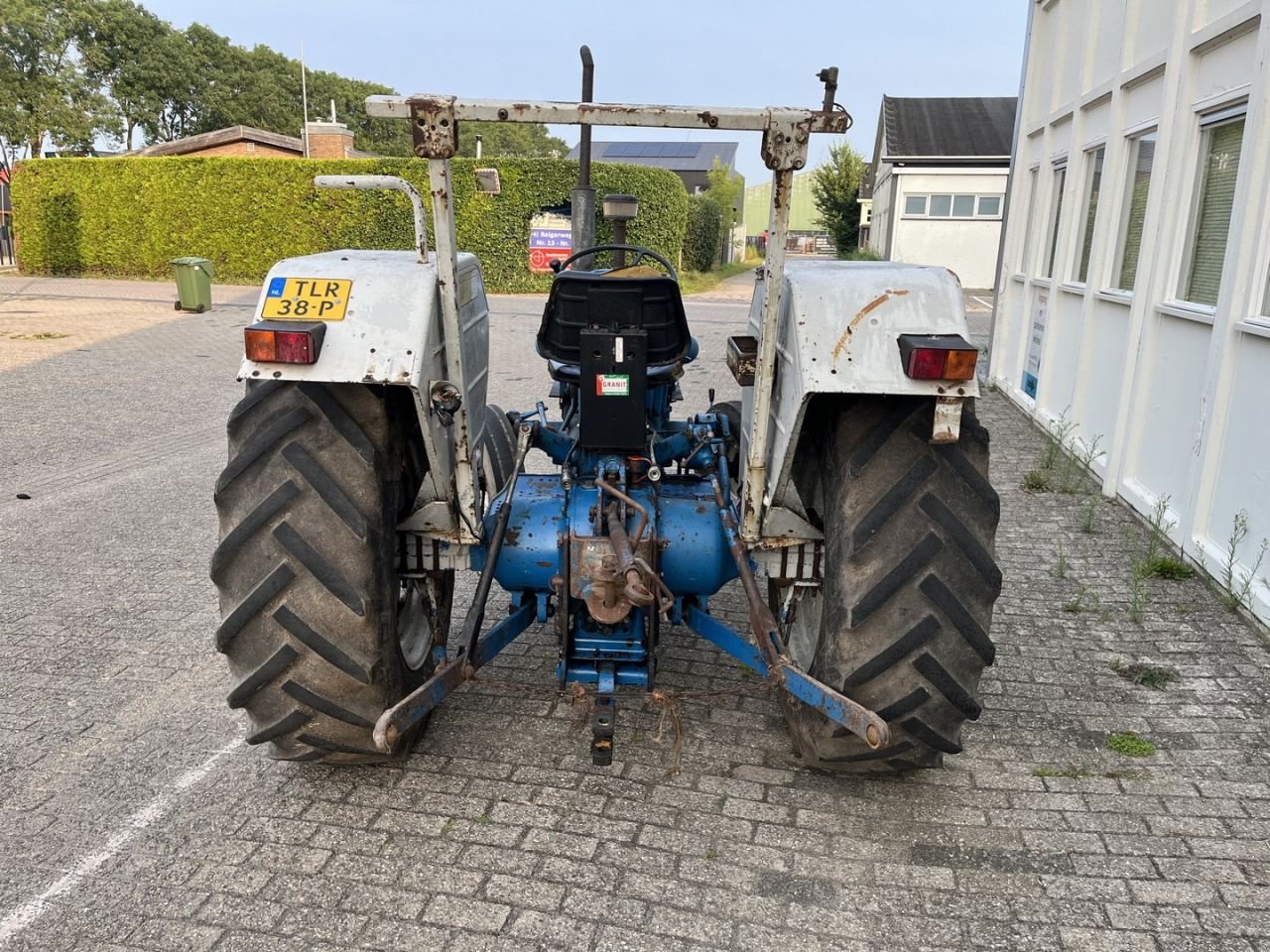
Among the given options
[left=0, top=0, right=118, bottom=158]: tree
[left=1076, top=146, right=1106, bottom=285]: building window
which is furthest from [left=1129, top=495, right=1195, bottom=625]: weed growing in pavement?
[left=0, top=0, right=118, bottom=158]: tree

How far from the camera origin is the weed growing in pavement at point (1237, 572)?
4578 mm

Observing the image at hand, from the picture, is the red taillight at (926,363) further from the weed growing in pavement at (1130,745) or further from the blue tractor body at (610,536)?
the weed growing in pavement at (1130,745)

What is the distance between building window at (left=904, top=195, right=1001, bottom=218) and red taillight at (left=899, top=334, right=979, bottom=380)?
29.5 meters

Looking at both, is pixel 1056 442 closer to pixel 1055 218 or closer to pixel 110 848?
pixel 1055 218

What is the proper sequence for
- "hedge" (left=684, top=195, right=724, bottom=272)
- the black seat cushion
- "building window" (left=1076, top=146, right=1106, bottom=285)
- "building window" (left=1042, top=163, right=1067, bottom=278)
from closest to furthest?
the black seat cushion < "building window" (left=1076, top=146, right=1106, bottom=285) < "building window" (left=1042, top=163, right=1067, bottom=278) < "hedge" (left=684, top=195, right=724, bottom=272)

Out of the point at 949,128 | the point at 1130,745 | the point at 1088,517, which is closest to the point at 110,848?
Answer: the point at 1130,745

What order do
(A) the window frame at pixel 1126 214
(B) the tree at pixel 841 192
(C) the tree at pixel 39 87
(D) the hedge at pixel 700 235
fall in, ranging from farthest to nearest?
(B) the tree at pixel 841 192, (C) the tree at pixel 39 87, (D) the hedge at pixel 700 235, (A) the window frame at pixel 1126 214

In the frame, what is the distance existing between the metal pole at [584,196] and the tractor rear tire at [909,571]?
176 cm

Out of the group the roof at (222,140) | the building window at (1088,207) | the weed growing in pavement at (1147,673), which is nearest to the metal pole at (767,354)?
the weed growing in pavement at (1147,673)

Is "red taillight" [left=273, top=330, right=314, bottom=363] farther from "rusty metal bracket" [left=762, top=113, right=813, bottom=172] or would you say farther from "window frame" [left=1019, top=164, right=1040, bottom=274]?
"window frame" [left=1019, top=164, right=1040, bottom=274]

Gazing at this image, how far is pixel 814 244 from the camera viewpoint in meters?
51.4

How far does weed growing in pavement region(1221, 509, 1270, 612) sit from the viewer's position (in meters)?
4.58

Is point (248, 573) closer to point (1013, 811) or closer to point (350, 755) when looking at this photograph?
point (350, 755)

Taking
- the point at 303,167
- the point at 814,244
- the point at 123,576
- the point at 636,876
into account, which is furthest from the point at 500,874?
the point at 814,244
